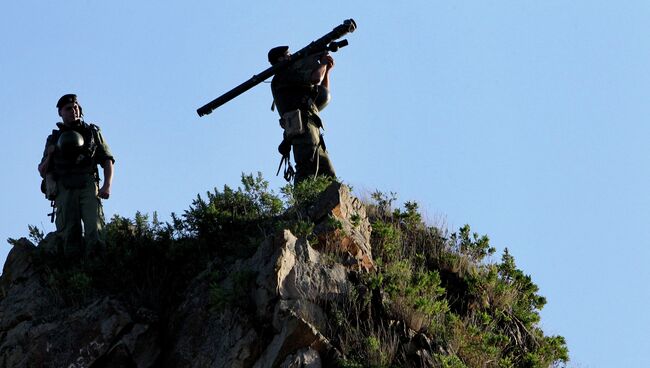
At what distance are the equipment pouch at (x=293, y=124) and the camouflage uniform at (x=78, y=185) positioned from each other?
2.23 m

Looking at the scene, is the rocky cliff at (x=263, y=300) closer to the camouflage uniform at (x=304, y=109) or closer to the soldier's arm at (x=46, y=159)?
the soldier's arm at (x=46, y=159)

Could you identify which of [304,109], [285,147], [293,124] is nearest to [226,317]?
[293,124]

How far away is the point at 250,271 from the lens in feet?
39.0

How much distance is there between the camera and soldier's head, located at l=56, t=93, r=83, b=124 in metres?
13.8

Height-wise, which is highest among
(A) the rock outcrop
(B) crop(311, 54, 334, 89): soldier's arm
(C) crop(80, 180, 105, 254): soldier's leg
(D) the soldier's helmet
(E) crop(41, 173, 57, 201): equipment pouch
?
(B) crop(311, 54, 334, 89): soldier's arm

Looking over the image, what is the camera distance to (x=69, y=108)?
13828 millimetres

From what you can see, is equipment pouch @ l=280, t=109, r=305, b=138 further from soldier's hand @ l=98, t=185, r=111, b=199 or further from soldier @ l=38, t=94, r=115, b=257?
soldier's hand @ l=98, t=185, r=111, b=199

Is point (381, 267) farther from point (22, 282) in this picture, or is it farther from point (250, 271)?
point (22, 282)

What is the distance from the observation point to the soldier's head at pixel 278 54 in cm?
1548

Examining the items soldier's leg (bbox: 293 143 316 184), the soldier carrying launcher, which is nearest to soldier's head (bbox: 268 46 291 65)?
the soldier carrying launcher

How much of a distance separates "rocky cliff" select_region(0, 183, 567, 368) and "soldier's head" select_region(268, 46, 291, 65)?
2.45 meters

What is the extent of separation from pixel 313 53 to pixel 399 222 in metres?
2.49

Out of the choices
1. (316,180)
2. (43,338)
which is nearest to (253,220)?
(316,180)

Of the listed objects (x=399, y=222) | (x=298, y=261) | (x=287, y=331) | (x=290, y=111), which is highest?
(x=290, y=111)
